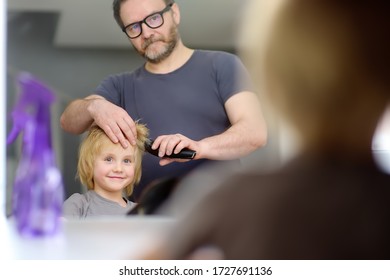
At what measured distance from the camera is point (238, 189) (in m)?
0.68

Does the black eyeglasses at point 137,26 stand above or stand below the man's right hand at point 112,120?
above

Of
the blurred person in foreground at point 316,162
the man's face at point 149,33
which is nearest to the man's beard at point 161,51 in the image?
the man's face at point 149,33

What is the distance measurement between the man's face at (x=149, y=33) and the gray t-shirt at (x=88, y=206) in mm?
277

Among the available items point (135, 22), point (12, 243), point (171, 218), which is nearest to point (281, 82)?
point (171, 218)

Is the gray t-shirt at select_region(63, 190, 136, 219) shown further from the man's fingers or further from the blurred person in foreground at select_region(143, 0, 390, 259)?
the blurred person in foreground at select_region(143, 0, 390, 259)

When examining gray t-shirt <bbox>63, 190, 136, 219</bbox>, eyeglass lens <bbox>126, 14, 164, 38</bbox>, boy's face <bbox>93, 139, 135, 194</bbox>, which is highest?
eyeglass lens <bbox>126, 14, 164, 38</bbox>

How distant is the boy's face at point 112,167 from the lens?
122cm

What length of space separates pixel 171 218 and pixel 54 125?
0.96 feet

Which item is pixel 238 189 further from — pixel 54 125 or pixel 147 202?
pixel 54 125

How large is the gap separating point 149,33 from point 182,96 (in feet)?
0.44

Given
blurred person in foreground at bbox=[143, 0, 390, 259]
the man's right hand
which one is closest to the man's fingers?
the man's right hand

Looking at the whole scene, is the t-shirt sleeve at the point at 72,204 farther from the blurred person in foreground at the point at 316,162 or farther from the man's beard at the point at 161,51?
the blurred person in foreground at the point at 316,162

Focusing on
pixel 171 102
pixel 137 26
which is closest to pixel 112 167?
pixel 171 102

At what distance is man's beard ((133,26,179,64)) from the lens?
125cm
